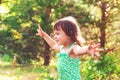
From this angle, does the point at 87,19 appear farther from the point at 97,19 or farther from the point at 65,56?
the point at 65,56

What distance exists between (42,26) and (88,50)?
11333 mm

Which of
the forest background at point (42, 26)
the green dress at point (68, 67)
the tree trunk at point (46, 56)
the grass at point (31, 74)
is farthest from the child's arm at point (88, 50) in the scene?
the tree trunk at point (46, 56)

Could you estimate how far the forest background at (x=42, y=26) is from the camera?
41.8 ft

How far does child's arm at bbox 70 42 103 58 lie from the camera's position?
3714 mm

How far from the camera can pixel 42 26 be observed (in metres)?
15.1

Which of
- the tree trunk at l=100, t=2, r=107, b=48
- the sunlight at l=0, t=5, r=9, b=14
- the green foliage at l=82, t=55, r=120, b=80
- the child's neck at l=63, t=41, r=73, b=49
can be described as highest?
the sunlight at l=0, t=5, r=9, b=14

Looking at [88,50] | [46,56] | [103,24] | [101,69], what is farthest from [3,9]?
[88,50]

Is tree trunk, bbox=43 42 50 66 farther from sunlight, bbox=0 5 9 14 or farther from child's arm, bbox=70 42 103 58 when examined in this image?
child's arm, bbox=70 42 103 58

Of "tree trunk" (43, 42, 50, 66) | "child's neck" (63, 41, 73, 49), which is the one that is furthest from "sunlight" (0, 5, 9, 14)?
"child's neck" (63, 41, 73, 49)

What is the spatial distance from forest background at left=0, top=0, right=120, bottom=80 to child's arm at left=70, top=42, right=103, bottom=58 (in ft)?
16.8

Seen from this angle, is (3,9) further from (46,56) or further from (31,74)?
(31,74)

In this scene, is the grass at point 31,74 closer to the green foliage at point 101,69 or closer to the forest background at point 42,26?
the forest background at point 42,26

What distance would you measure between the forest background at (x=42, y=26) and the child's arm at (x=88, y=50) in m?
5.12

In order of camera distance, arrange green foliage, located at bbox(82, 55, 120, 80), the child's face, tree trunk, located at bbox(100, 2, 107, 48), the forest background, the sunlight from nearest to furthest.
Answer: the child's face → green foliage, located at bbox(82, 55, 120, 80) → the forest background → tree trunk, located at bbox(100, 2, 107, 48) → the sunlight
